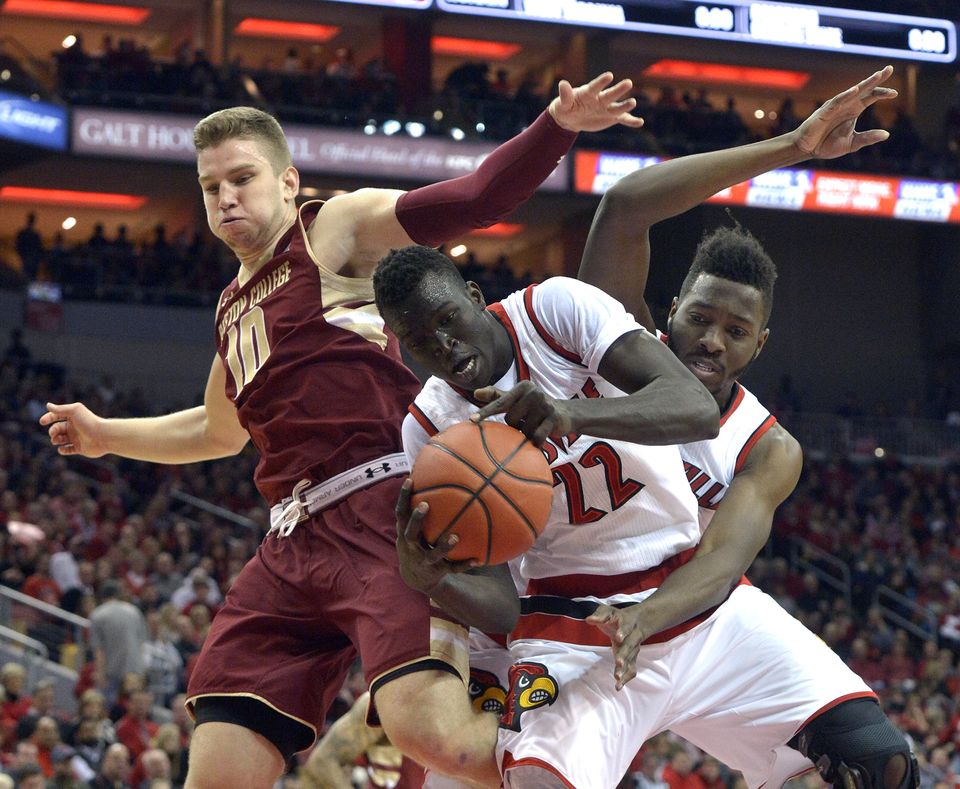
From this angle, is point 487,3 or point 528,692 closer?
point 528,692

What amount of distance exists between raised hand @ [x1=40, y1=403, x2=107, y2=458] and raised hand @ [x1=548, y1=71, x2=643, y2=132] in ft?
6.63

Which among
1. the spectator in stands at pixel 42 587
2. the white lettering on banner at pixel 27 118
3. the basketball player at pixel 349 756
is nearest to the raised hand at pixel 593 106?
the basketball player at pixel 349 756

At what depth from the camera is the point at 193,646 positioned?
435 inches

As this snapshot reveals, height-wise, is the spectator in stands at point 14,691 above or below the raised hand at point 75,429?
below

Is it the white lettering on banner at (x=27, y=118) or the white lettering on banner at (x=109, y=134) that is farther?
the white lettering on banner at (x=109, y=134)

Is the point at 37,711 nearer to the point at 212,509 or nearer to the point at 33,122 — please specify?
the point at 212,509

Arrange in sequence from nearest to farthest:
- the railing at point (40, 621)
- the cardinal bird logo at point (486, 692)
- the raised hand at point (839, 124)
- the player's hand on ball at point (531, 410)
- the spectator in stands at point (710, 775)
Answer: the player's hand on ball at point (531, 410) < the cardinal bird logo at point (486, 692) < the raised hand at point (839, 124) < the spectator in stands at point (710, 775) < the railing at point (40, 621)

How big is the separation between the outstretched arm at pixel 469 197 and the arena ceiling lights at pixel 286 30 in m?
23.9

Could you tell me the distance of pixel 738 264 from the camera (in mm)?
4184

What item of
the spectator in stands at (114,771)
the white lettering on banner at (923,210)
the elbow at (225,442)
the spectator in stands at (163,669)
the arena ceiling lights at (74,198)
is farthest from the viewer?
the arena ceiling lights at (74,198)

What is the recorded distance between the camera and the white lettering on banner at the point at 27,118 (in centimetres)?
1931

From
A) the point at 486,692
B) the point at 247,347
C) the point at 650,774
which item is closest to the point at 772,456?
the point at 486,692

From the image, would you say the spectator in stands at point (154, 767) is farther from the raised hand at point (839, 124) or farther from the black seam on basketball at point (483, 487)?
the raised hand at point (839, 124)

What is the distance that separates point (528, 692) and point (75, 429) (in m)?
2.04
